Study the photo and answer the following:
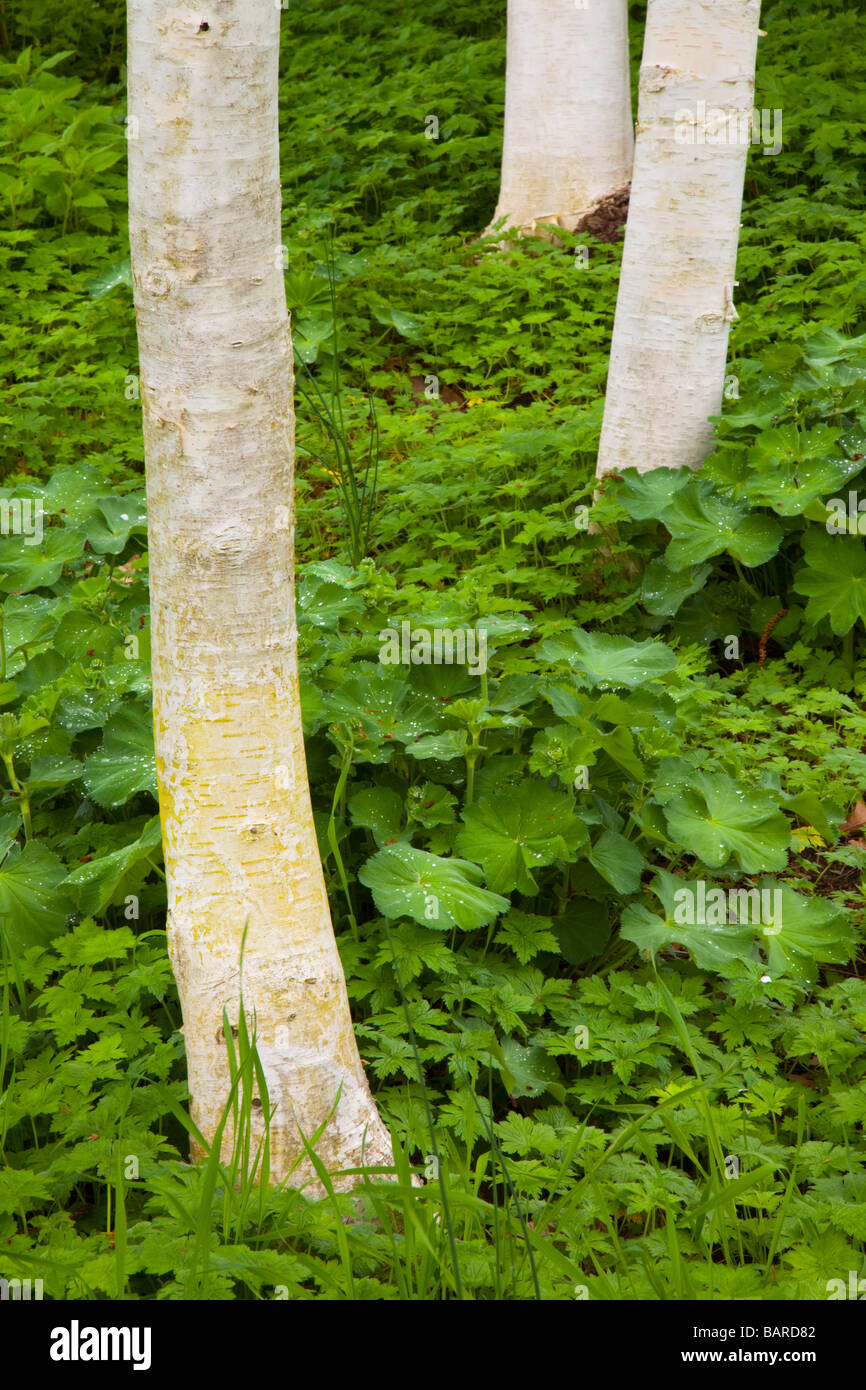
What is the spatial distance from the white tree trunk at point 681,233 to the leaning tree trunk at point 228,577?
2.52 meters

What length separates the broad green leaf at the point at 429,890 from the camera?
2.54 metres

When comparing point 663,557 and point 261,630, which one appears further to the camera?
point 663,557

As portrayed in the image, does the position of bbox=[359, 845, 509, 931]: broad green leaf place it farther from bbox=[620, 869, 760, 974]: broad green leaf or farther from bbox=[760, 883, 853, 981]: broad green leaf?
bbox=[760, 883, 853, 981]: broad green leaf

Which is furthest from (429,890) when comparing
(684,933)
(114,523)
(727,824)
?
(114,523)

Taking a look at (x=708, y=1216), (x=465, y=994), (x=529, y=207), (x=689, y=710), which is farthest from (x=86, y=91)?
(x=708, y=1216)

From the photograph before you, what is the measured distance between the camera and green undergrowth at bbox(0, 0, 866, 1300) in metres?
2.11

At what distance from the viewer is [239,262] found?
189cm

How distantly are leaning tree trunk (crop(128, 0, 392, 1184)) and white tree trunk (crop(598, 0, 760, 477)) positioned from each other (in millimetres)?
2520

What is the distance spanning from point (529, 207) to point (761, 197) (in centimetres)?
134

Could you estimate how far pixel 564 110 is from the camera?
6.75 meters

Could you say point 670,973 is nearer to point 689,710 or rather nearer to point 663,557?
point 689,710

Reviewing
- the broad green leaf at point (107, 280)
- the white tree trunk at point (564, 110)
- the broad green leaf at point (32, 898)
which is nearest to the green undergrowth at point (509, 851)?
the broad green leaf at point (32, 898)

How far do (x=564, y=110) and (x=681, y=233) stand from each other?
3149mm

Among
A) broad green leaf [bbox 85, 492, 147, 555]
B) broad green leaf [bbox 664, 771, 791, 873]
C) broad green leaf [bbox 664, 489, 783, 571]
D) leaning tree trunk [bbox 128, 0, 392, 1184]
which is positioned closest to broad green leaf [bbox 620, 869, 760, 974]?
broad green leaf [bbox 664, 771, 791, 873]
